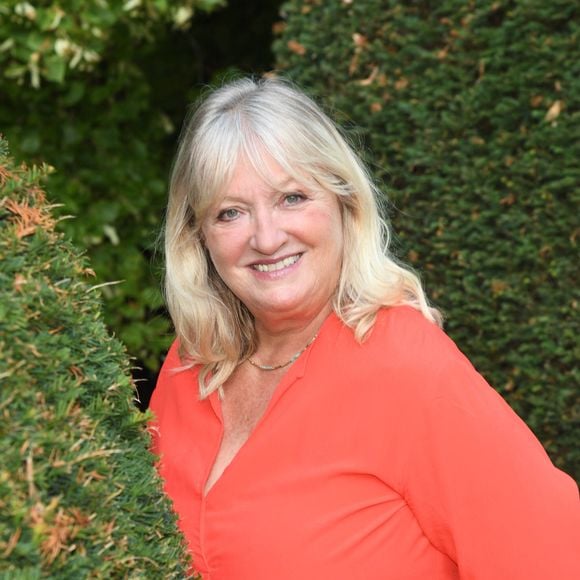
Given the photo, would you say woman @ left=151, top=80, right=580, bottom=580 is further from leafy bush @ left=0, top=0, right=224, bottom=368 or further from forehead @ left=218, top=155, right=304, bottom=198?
leafy bush @ left=0, top=0, right=224, bottom=368

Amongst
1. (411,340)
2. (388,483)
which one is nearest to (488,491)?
(388,483)

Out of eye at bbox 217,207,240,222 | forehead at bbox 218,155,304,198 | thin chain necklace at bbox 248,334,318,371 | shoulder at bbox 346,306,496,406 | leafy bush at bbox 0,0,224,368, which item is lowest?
leafy bush at bbox 0,0,224,368

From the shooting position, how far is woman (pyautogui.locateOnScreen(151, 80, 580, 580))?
203 cm

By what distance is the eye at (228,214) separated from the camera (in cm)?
244

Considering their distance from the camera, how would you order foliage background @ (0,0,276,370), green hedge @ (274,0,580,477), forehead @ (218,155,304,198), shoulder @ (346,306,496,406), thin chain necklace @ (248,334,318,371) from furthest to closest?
1. foliage background @ (0,0,276,370)
2. green hedge @ (274,0,580,477)
3. thin chain necklace @ (248,334,318,371)
4. forehead @ (218,155,304,198)
5. shoulder @ (346,306,496,406)

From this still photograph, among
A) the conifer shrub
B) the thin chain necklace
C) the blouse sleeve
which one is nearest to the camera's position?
the conifer shrub

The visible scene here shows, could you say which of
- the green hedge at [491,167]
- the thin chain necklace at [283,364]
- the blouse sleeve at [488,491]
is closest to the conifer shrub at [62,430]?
the blouse sleeve at [488,491]

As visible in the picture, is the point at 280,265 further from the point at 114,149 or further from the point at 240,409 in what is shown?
the point at 114,149

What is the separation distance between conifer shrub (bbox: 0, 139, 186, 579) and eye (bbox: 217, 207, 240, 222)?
0.75 metres

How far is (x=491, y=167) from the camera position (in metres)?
3.61

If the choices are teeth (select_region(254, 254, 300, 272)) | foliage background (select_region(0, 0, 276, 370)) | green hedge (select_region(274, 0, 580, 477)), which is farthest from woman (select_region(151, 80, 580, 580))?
foliage background (select_region(0, 0, 276, 370))

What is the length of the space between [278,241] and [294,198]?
0.11 meters

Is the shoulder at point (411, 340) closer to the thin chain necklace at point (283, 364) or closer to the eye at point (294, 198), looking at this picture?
the thin chain necklace at point (283, 364)

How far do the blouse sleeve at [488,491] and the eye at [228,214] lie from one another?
0.66 meters
